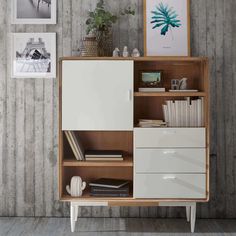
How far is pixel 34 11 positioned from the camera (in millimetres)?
3666

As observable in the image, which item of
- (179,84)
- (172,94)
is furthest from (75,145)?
(179,84)

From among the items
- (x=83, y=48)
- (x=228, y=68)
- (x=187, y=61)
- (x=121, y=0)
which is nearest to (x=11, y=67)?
(x=83, y=48)

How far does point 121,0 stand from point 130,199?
1.65 meters

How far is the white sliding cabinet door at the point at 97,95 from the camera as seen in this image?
10.7 feet

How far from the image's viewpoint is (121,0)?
3.67 metres

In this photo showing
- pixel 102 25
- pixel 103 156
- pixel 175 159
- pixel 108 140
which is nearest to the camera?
pixel 175 159

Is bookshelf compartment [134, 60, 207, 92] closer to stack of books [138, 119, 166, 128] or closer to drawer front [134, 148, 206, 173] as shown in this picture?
stack of books [138, 119, 166, 128]

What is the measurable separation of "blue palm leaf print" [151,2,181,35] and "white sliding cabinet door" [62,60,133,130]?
0.59 meters

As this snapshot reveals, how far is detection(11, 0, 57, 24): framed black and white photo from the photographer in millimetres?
3654

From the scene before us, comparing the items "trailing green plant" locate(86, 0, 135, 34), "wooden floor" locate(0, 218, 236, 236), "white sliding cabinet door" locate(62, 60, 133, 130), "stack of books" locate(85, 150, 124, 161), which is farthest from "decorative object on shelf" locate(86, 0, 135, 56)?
"wooden floor" locate(0, 218, 236, 236)

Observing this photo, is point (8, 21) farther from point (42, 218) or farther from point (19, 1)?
point (42, 218)

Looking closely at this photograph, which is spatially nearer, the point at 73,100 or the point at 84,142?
the point at 73,100

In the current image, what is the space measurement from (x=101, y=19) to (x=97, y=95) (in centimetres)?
62

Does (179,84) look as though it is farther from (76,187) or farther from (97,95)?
(76,187)
